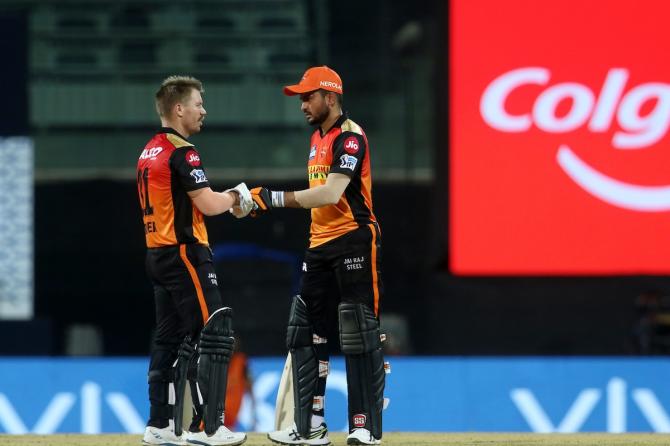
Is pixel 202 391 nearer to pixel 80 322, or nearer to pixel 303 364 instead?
pixel 303 364

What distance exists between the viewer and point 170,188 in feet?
26.8

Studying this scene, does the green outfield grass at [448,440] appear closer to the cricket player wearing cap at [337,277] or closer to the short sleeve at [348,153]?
the cricket player wearing cap at [337,277]

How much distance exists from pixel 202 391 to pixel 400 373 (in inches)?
235

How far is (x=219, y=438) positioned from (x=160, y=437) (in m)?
0.41

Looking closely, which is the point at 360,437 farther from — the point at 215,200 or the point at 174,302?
the point at 215,200

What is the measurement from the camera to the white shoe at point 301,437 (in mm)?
8453

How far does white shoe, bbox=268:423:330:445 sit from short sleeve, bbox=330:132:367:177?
145cm

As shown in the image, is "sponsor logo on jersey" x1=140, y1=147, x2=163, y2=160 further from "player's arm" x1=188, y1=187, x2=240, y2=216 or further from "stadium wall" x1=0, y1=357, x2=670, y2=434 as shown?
"stadium wall" x1=0, y1=357, x2=670, y2=434

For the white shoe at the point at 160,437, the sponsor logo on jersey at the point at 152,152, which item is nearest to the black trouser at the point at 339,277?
the white shoe at the point at 160,437

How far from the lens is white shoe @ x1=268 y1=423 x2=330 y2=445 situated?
8.45 metres

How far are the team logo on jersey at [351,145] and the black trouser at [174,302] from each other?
3.06 ft

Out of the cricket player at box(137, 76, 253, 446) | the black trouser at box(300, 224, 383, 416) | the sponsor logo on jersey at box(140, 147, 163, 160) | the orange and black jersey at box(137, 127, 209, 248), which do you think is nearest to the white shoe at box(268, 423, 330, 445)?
the black trouser at box(300, 224, 383, 416)

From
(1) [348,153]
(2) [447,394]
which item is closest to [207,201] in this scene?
(1) [348,153]

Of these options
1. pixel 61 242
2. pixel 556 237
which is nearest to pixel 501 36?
pixel 556 237
